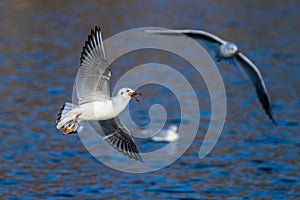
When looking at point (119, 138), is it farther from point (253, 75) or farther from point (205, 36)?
point (253, 75)

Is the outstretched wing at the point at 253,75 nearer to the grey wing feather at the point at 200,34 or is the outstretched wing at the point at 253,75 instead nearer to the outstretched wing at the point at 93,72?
the grey wing feather at the point at 200,34

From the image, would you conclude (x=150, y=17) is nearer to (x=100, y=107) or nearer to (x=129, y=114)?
(x=129, y=114)

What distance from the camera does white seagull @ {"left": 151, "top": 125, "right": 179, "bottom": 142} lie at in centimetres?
1436

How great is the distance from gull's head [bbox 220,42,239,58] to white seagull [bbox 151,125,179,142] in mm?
3017

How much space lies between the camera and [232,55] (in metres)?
11.8

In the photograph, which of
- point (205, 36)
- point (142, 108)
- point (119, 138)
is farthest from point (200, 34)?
point (142, 108)

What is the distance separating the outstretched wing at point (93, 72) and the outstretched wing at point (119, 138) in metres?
0.51

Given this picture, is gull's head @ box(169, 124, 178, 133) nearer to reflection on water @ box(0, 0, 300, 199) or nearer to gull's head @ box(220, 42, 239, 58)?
reflection on water @ box(0, 0, 300, 199)

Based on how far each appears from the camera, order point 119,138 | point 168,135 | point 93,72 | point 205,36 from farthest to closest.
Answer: point 168,135
point 205,36
point 119,138
point 93,72

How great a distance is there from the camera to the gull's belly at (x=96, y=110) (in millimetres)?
8703

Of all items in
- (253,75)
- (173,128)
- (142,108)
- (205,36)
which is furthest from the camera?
(142,108)

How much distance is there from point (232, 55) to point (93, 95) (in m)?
3.51

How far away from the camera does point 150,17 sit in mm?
26797

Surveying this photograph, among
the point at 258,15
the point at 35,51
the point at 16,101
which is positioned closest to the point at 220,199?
the point at 16,101
